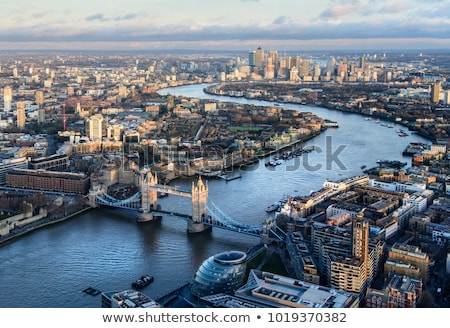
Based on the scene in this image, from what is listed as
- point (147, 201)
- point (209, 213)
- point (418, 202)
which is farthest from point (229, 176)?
point (418, 202)

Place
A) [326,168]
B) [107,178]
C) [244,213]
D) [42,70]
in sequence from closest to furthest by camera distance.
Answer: [244,213] → [107,178] → [326,168] → [42,70]

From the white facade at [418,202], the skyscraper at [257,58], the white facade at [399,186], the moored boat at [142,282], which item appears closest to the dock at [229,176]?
the white facade at [399,186]

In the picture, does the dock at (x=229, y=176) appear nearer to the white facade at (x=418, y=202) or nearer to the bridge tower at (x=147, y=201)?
the bridge tower at (x=147, y=201)

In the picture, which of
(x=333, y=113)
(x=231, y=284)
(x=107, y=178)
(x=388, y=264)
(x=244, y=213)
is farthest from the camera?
(x=333, y=113)

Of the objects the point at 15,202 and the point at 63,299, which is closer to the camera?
the point at 63,299

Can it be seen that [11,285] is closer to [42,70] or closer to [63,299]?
[63,299]

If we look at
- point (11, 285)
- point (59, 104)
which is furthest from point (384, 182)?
point (59, 104)
